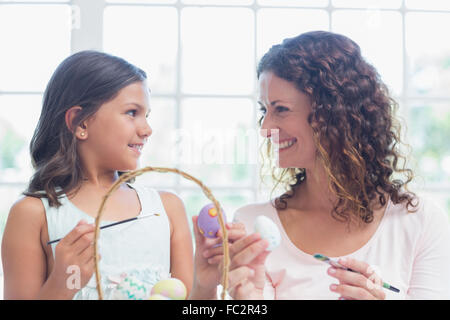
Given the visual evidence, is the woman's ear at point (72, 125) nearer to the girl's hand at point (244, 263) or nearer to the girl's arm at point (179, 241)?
the girl's arm at point (179, 241)

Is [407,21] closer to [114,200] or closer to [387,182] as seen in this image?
[387,182]

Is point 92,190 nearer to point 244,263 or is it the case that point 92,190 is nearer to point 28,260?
point 28,260

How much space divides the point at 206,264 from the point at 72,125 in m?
0.48

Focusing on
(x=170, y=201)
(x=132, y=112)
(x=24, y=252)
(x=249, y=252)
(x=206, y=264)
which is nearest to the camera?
(x=249, y=252)

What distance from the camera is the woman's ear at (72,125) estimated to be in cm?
114

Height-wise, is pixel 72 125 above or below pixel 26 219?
above

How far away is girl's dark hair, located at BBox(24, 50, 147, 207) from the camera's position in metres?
1.13

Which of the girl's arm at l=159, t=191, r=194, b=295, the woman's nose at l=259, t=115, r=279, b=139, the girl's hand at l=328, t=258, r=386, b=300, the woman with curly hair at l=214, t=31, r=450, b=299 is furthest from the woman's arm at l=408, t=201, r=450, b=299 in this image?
the girl's arm at l=159, t=191, r=194, b=295

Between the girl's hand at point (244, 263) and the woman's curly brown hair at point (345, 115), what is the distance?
0.40m

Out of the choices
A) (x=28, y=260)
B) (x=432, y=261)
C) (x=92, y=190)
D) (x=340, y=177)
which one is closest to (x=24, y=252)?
(x=28, y=260)

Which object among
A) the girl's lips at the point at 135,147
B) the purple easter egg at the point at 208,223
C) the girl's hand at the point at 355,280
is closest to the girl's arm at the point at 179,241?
the girl's lips at the point at 135,147

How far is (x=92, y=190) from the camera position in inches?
45.7
